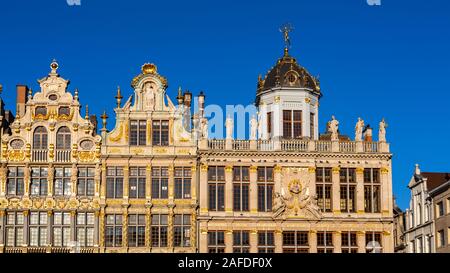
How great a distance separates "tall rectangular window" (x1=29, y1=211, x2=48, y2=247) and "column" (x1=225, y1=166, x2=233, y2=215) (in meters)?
10.5

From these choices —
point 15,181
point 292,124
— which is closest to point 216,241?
point 292,124

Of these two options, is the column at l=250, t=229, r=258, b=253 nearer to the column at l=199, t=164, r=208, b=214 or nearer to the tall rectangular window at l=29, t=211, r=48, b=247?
the column at l=199, t=164, r=208, b=214

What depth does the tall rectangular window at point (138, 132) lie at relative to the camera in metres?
56.9

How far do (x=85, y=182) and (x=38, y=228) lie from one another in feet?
12.4

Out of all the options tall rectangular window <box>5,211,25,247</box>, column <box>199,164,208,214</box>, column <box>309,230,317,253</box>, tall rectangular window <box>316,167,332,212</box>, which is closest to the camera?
tall rectangular window <box>5,211,25,247</box>

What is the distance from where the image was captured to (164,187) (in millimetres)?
56344

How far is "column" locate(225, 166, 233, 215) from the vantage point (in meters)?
56.1

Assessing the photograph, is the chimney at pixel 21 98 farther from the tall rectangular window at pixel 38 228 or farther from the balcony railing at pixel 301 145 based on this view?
the balcony railing at pixel 301 145

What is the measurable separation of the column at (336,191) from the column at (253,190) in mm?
4537

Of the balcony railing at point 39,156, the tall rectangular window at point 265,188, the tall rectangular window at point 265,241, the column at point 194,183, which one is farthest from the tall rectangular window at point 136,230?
the tall rectangular window at point 265,188

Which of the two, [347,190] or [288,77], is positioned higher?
[288,77]

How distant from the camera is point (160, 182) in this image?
56.4m

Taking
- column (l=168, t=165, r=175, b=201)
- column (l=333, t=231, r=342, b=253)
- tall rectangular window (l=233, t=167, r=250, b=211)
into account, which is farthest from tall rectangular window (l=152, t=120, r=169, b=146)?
column (l=333, t=231, r=342, b=253)

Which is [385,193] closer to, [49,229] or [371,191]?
[371,191]
